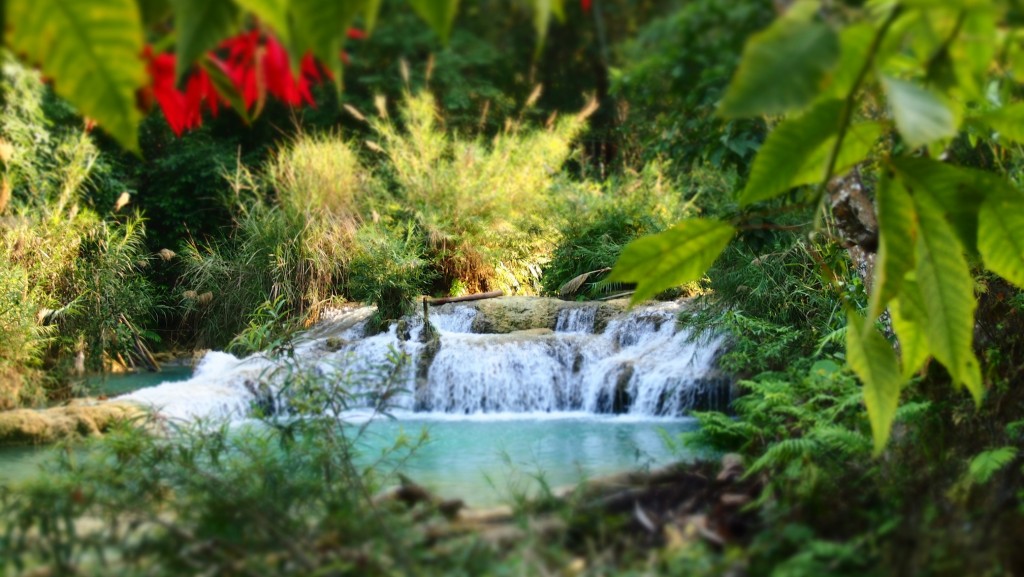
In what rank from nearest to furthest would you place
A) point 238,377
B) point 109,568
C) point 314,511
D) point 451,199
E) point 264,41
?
point 264,41 → point 109,568 → point 314,511 → point 238,377 → point 451,199

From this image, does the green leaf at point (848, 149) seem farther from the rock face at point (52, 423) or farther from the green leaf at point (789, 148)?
the rock face at point (52, 423)

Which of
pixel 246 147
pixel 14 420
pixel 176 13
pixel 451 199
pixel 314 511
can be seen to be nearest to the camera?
pixel 176 13

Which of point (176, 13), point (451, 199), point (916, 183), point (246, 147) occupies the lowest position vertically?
point (916, 183)

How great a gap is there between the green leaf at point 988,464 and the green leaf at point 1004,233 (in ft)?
2.12

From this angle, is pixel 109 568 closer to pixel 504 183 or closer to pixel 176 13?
pixel 176 13

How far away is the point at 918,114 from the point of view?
2.88ft

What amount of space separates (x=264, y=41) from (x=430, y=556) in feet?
2.68

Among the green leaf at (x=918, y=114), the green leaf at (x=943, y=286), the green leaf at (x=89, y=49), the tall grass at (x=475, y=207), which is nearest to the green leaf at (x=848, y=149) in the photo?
the green leaf at (x=943, y=286)

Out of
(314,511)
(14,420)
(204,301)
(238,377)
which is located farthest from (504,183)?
(314,511)

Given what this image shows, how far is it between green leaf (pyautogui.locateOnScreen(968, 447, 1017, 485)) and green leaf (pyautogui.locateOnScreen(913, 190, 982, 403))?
28.3 inches

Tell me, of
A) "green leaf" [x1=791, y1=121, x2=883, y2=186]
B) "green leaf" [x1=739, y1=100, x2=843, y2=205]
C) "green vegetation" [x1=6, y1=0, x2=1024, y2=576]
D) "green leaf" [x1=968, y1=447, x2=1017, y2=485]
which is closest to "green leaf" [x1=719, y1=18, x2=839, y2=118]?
"green vegetation" [x1=6, y1=0, x2=1024, y2=576]

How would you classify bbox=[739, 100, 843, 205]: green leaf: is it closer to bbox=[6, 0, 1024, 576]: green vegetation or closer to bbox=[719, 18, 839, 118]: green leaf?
bbox=[6, 0, 1024, 576]: green vegetation

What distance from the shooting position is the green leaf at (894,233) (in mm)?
1128

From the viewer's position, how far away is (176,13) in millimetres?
899
